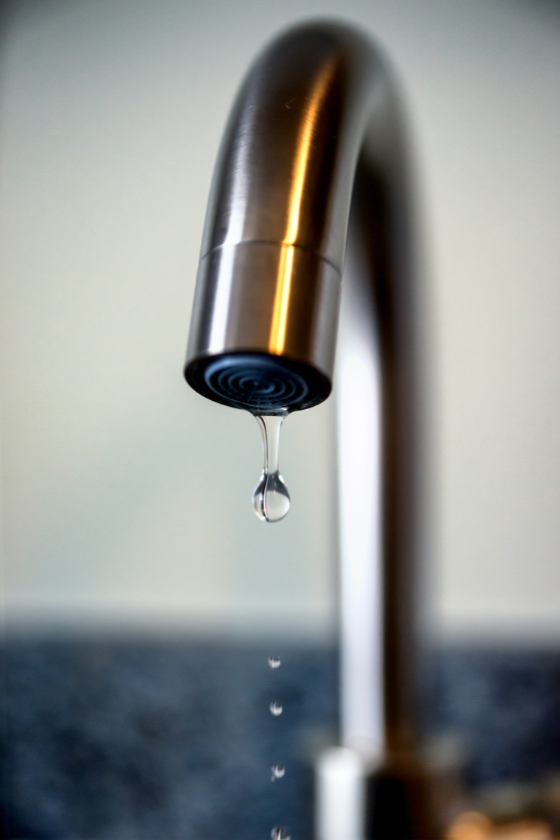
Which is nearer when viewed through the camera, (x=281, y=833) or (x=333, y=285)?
(x=333, y=285)

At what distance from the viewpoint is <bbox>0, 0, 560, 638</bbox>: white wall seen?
0.62 m

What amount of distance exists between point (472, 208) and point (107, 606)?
0.53m

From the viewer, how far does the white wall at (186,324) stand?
0.62 metres

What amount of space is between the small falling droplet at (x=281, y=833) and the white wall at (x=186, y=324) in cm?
17

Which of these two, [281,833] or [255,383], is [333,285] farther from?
[281,833]

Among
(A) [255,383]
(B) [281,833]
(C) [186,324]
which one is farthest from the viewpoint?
(C) [186,324]

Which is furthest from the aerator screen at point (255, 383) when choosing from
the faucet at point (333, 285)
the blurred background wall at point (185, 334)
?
the blurred background wall at point (185, 334)

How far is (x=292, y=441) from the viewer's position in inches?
24.8

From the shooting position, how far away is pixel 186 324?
65 cm

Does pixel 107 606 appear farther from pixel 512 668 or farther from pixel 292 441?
pixel 512 668

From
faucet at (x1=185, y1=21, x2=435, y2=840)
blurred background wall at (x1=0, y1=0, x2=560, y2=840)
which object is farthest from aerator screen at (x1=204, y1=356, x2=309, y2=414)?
blurred background wall at (x1=0, y1=0, x2=560, y2=840)

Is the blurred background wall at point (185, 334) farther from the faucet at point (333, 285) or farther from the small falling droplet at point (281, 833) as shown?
the faucet at point (333, 285)

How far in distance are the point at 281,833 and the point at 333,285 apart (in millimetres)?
499

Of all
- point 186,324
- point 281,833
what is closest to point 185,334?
point 186,324
